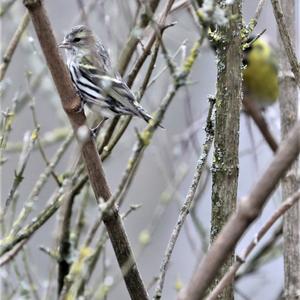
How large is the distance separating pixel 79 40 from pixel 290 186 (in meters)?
1.17

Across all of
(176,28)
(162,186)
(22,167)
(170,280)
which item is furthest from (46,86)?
(170,280)

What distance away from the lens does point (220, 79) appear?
174 centimetres

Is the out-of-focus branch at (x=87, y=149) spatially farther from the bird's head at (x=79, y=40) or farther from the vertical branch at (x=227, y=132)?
the bird's head at (x=79, y=40)

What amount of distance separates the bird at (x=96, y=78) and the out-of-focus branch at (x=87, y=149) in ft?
1.12

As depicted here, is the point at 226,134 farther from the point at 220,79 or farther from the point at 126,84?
the point at 126,84

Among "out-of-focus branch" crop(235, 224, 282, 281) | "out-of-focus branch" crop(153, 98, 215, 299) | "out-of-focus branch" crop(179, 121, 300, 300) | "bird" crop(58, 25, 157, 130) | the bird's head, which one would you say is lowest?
"out-of-focus branch" crop(179, 121, 300, 300)

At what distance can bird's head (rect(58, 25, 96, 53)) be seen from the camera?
2780 mm

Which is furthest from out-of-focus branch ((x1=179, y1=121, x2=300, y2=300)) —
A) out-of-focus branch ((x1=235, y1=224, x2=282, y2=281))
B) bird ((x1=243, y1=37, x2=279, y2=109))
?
bird ((x1=243, y1=37, x2=279, y2=109))

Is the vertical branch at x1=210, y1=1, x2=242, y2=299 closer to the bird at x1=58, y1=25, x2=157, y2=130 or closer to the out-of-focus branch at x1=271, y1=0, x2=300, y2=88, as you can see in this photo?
the out-of-focus branch at x1=271, y1=0, x2=300, y2=88

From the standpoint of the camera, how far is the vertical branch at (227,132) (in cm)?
171

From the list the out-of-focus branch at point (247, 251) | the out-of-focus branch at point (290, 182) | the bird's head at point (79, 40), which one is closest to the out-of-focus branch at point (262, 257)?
the out-of-focus branch at point (290, 182)

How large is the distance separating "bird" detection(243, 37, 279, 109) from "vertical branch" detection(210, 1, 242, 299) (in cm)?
242

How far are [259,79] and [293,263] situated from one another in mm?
2513

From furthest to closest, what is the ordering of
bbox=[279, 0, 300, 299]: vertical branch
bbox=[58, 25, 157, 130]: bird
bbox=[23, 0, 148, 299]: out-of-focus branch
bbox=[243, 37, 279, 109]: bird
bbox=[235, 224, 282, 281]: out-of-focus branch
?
1. bbox=[243, 37, 279, 109]: bird
2. bbox=[235, 224, 282, 281]: out-of-focus branch
3. bbox=[58, 25, 157, 130]: bird
4. bbox=[279, 0, 300, 299]: vertical branch
5. bbox=[23, 0, 148, 299]: out-of-focus branch
